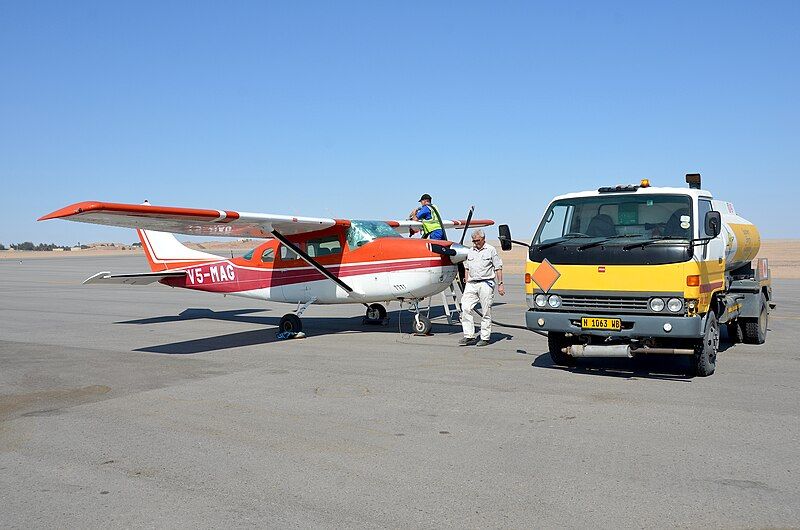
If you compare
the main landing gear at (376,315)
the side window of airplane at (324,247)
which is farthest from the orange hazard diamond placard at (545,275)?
the main landing gear at (376,315)

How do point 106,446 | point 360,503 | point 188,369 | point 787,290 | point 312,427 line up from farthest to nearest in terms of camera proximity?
point 787,290
point 188,369
point 312,427
point 106,446
point 360,503

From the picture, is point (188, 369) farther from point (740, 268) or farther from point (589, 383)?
point (740, 268)

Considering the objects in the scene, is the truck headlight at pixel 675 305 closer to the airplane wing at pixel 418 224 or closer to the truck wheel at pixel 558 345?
the truck wheel at pixel 558 345

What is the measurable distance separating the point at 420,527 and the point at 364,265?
374 inches

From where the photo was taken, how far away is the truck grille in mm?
8359

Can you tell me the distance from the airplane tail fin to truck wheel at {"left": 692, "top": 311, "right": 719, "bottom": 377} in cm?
1173

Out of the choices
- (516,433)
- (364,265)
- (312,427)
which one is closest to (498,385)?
(516,433)

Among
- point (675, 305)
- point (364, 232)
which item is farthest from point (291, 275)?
point (675, 305)

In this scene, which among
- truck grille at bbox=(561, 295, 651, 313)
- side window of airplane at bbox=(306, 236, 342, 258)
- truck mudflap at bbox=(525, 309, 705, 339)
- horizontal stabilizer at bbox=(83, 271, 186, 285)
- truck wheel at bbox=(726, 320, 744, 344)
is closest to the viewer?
truck mudflap at bbox=(525, 309, 705, 339)

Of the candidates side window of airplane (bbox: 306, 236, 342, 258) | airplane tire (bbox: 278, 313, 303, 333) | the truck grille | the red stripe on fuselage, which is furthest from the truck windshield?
airplane tire (bbox: 278, 313, 303, 333)

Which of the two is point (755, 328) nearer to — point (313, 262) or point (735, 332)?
point (735, 332)

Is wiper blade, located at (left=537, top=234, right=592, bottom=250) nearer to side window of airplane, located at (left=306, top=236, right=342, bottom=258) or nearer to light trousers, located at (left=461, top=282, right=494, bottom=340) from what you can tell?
light trousers, located at (left=461, top=282, right=494, bottom=340)

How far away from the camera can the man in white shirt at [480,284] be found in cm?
1191

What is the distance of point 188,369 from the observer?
1003 centimetres
